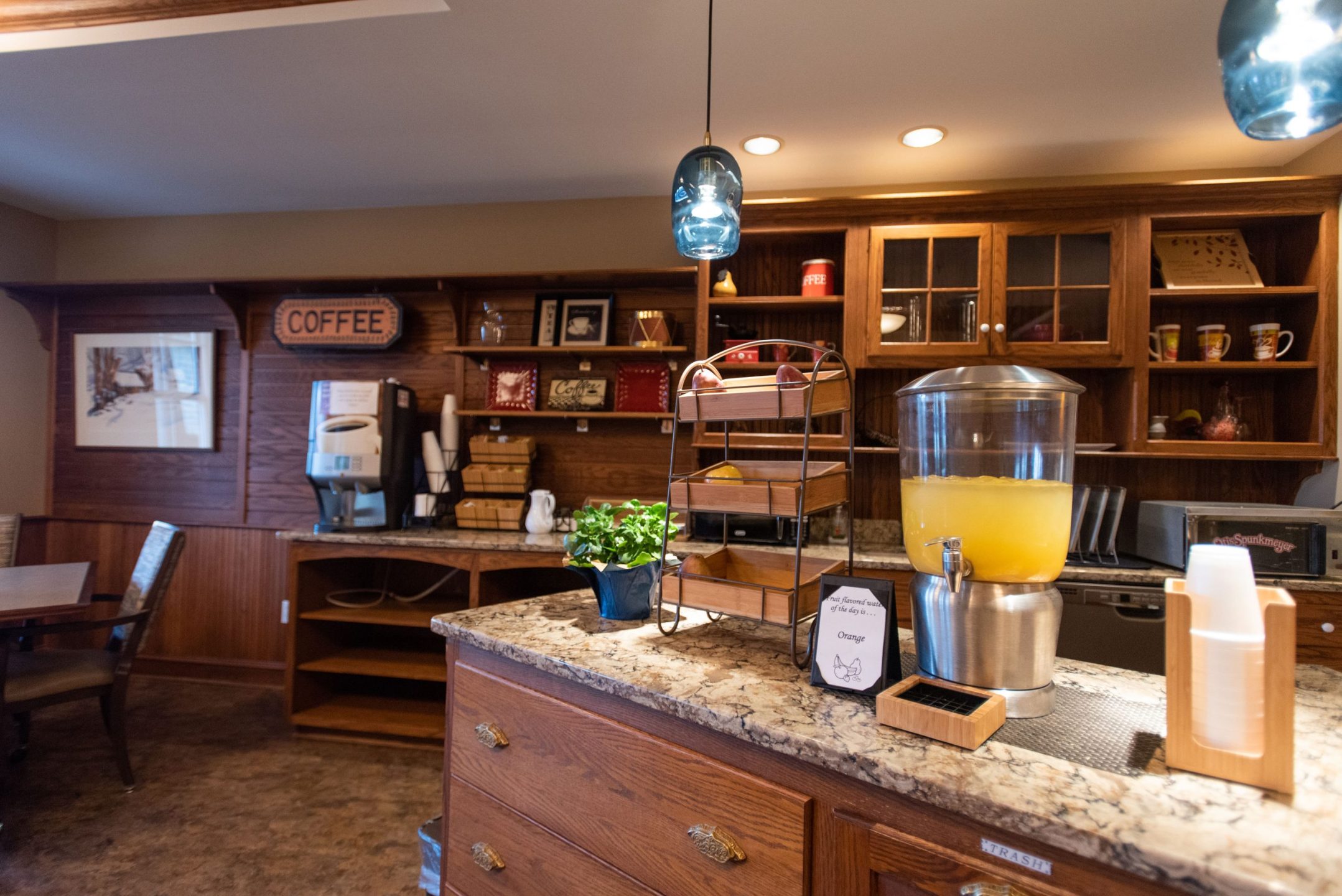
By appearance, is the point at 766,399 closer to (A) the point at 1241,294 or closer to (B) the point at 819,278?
(B) the point at 819,278

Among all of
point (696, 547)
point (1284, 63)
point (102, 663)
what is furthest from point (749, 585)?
point (102, 663)

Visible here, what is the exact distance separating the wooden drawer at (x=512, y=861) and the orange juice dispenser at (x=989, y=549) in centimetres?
59

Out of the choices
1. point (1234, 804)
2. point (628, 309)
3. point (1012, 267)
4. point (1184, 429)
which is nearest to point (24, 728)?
point (628, 309)

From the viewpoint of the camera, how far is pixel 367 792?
2598 millimetres

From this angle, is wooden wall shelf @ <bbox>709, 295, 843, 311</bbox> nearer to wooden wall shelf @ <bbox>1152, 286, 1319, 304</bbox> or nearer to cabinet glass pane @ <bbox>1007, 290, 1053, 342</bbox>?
cabinet glass pane @ <bbox>1007, 290, 1053, 342</bbox>

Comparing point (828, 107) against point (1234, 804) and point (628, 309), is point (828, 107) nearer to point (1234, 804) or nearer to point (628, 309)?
point (628, 309)

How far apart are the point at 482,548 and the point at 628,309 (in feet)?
4.49

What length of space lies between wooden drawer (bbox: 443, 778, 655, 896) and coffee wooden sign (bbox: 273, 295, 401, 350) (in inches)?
104

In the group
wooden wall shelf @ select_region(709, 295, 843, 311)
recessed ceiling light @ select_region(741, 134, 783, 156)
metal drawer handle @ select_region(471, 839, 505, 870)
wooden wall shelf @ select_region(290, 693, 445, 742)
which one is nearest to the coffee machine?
wooden wall shelf @ select_region(290, 693, 445, 742)

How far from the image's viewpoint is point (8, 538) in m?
2.96

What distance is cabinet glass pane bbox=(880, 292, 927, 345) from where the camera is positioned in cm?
294

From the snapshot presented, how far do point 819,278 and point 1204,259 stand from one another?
1.54m

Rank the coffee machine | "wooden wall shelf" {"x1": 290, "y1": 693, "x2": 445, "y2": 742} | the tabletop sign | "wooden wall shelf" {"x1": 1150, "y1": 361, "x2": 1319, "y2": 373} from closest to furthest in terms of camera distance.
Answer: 1. the tabletop sign
2. "wooden wall shelf" {"x1": 1150, "y1": 361, "x2": 1319, "y2": 373}
3. "wooden wall shelf" {"x1": 290, "y1": 693, "x2": 445, "y2": 742}
4. the coffee machine

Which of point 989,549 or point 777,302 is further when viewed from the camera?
point 777,302
